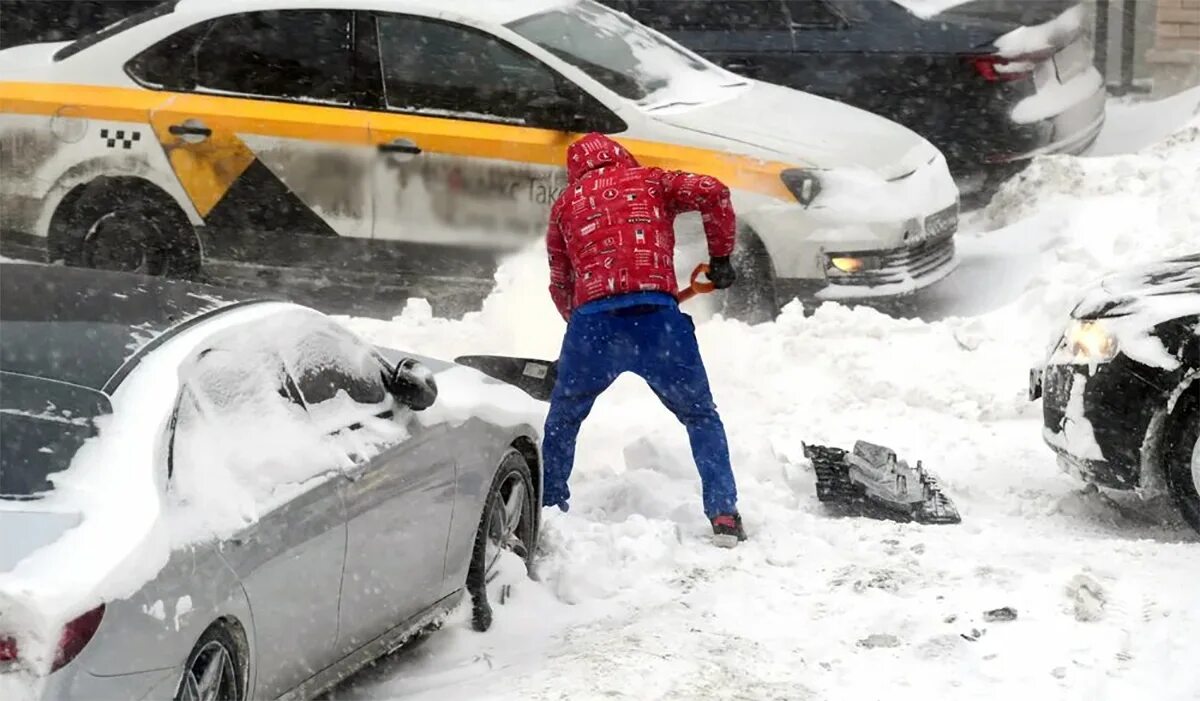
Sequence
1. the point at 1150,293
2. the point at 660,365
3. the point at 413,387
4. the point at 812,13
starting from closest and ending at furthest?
1. the point at 413,387
2. the point at 1150,293
3. the point at 660,365
4. the point at 812,13

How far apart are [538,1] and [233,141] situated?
174 centimetres

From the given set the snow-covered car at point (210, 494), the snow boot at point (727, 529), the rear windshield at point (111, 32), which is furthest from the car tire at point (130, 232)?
the snow-covered car at point (210, 494)

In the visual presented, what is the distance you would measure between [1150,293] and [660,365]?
1.75 meters

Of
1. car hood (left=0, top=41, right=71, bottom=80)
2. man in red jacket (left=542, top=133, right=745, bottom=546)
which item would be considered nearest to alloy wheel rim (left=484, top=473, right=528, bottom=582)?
man in red jacket (left=542, top=133, right=745, bottom=546)

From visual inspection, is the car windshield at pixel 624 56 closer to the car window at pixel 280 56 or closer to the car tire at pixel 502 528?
the car window at pixel 280 56

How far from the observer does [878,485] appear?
695cm

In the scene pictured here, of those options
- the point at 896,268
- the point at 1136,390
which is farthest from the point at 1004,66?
the point at 1136,390

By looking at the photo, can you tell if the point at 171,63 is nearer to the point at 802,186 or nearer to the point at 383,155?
the point at 383,155

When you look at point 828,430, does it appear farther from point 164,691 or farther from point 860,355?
point 164,691

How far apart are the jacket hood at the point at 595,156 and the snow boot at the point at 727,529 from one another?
4.41 ft

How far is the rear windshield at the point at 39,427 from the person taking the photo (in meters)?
3.76

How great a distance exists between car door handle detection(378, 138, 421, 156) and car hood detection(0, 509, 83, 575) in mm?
5146

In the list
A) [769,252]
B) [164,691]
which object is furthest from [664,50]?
[164,691]

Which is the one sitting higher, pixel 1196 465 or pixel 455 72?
pixel 455 72
